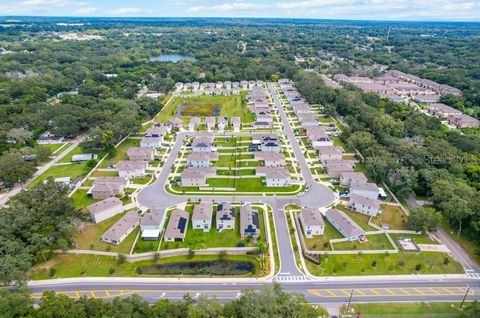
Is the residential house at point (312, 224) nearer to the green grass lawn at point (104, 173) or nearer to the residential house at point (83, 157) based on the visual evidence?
the green grass lawn at point (104, 173)

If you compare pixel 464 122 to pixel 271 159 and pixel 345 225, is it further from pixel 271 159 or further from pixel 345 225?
pixel 345 225

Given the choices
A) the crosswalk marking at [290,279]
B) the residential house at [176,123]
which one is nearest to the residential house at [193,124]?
the residential house at [176,123]

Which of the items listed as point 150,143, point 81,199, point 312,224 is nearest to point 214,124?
point 150,143

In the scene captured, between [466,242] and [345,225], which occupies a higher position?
[345,225]

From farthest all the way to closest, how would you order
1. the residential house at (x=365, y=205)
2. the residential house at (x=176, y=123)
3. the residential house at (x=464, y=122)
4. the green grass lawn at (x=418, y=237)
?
1. the residential house at (x=464, y=122)
2. the residential house at (x=176, y=123)
3. the residential house at (x=365, y=205)
4. the green grass lawn at (x=418, y=237)

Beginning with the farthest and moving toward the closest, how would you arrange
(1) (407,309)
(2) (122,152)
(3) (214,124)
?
(3) (214,124) < (2) (122,152) < (1) (407,309)

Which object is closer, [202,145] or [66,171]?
[66,171]

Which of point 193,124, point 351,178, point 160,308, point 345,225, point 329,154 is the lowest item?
point 345,225
